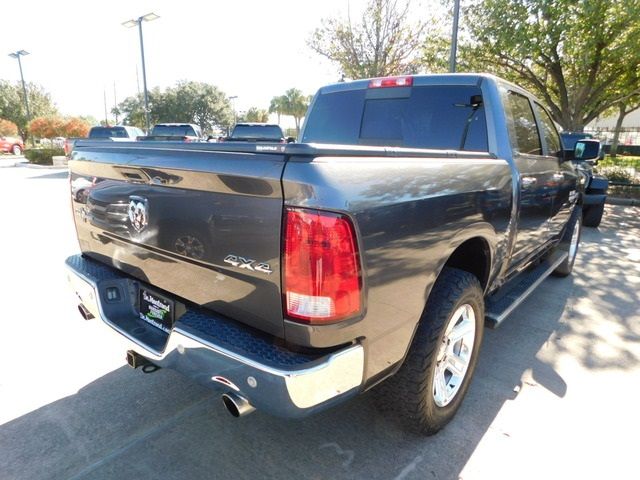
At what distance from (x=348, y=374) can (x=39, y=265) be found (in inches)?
202

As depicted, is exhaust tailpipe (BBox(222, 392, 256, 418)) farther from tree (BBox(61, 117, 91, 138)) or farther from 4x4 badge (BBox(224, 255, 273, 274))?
tree (BBox(61, 117, 91, 138))

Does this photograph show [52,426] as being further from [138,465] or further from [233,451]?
[233,451]

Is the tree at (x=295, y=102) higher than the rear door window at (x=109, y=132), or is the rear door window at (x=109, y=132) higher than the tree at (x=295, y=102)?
the tree at (x=295, y=102)

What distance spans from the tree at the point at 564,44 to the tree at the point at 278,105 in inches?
2324

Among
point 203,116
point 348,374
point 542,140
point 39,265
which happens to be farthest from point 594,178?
point 203,116

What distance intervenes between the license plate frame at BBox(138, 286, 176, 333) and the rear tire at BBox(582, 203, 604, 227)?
26.2ft

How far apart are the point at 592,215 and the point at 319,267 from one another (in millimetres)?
8167

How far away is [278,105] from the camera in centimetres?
7075

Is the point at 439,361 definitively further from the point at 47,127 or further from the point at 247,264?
the point at 47,127

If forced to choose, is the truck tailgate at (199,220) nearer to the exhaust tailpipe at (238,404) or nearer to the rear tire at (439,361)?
the exhaust tailpipe at (238,404)

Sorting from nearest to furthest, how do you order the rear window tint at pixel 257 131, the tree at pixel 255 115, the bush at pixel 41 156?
the rear window tint at pixel 257 131, the bush at pixel 41 156, the tree at pixel 255 115

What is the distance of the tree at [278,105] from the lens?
228ft

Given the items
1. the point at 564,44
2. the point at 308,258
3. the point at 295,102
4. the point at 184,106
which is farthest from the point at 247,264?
the point at 295,102

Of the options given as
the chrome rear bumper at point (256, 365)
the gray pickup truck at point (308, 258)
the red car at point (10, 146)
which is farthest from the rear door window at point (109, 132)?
the red car at point (10, 146)
